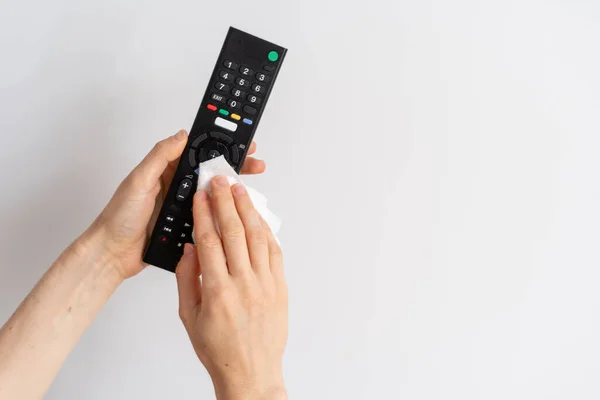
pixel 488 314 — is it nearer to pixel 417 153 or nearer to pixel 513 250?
pixel 513 250

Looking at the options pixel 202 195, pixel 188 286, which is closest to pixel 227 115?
pixel 202 195

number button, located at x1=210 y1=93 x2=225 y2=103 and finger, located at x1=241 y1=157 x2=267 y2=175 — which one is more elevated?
number button, located at x1=210 y1=93 x2=225 y2=103

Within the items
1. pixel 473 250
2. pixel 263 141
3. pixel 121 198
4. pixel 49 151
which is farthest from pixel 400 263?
pixel 49 151

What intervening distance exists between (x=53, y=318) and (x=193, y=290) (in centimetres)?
20

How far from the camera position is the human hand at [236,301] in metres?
0.60

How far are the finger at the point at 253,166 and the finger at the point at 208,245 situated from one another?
0.42 feet

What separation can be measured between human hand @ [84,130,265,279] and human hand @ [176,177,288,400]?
0.31 ft

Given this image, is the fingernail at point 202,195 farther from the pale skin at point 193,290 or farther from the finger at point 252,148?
Result: the finger at point 252,148

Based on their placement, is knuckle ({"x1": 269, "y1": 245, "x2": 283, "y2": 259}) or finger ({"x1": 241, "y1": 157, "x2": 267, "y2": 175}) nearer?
knuckle ({"x1": 269, "y1": 245, "x2": 283, "y2": 259})

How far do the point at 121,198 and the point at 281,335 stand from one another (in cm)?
27

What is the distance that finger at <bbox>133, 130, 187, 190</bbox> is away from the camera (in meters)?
0.71

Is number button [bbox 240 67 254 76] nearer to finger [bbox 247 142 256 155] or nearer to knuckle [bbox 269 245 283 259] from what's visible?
finger [bbox 247 142 256 155]

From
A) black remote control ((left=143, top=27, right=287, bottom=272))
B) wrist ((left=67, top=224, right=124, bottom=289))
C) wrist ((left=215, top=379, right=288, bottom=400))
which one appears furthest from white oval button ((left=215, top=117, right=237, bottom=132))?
wrist ((left=215, top=379, right=288, bottom=400))

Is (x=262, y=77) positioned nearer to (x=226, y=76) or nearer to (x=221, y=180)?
(x=226, y=76)
